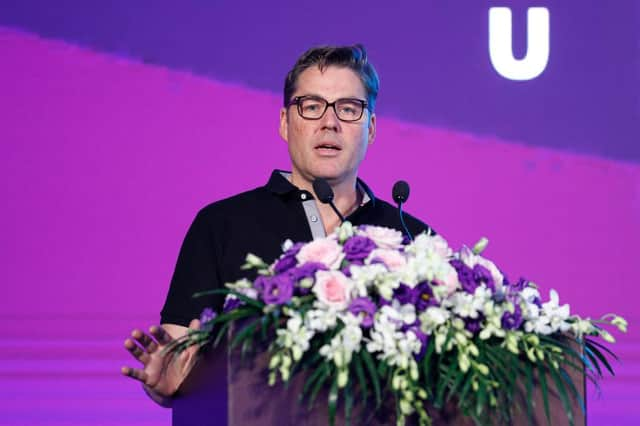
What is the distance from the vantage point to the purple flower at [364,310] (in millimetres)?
1278

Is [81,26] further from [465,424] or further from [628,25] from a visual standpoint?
[465,424]

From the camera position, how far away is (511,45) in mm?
3633

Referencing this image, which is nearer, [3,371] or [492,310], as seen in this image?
[492,310]

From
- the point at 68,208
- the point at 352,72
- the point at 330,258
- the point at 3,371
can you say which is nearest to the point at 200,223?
the point at 352,72

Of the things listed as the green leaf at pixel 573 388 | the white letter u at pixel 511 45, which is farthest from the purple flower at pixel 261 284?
the white letter u at pixel 511 45

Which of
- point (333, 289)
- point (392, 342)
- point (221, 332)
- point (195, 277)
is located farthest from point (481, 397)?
point (195, 277)

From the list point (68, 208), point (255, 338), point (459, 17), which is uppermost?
point (459, 17)

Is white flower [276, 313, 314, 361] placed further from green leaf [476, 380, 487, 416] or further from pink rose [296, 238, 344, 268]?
green leaf [476, 380, 487, 416]

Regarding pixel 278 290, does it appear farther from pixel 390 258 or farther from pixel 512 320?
pixel 512 320

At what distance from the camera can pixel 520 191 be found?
3701 mm

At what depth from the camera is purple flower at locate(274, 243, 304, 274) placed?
4.60 ft

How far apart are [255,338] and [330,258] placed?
0.16 meters

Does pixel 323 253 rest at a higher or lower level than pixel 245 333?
higher

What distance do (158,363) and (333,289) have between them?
1.46 ft
